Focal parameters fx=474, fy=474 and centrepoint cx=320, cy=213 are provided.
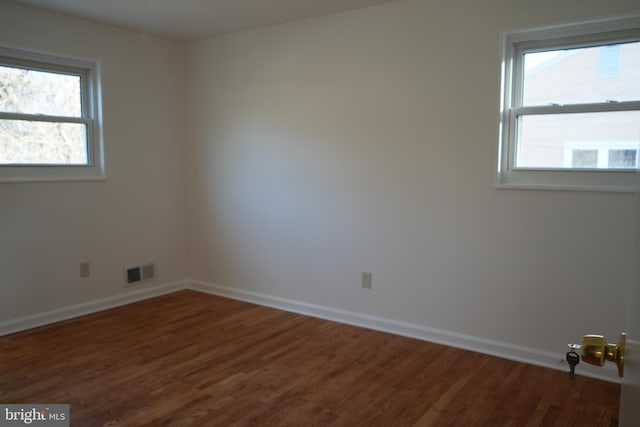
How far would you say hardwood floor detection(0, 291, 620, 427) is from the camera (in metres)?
2.46

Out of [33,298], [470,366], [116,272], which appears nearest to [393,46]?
[470,366]

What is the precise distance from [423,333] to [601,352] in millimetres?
2842

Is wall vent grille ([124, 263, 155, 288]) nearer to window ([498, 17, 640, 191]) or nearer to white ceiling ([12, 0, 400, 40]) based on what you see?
white ceiling ([12, 0, 400, 40])

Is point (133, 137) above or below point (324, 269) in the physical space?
above

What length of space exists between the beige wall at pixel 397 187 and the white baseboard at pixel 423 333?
0.05 m

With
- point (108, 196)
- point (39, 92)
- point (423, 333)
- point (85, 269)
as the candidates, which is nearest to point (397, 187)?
point (423, 333)

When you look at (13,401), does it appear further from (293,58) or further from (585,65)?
(585,65)

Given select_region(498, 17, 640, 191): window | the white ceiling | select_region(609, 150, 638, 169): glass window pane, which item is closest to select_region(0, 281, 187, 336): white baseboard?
the white ceiling

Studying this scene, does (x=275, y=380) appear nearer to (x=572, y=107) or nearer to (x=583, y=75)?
(x=572, y=107)

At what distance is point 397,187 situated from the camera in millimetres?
Answer: 3580

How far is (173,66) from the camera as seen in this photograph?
469 cm

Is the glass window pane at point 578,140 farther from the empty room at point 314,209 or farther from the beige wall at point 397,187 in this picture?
the beige wall at point 397,187

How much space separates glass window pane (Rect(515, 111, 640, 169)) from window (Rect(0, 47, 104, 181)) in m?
3.45

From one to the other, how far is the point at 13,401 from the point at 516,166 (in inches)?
131
